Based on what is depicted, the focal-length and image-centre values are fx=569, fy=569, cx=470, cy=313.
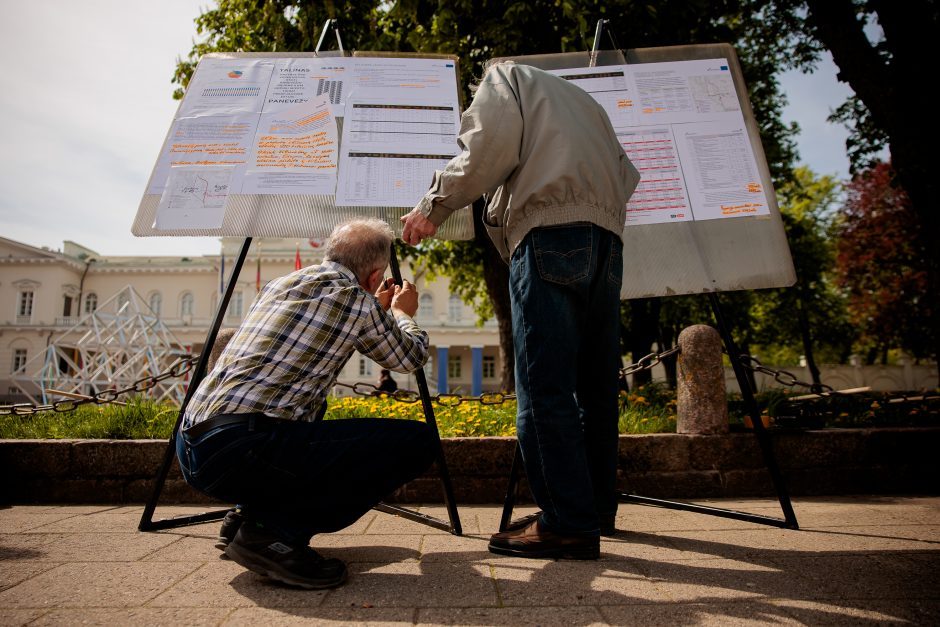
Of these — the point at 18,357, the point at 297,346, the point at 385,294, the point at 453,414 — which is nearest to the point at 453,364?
the point at 18,357

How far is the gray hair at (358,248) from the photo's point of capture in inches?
102

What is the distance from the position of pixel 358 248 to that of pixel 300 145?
1.17 metres

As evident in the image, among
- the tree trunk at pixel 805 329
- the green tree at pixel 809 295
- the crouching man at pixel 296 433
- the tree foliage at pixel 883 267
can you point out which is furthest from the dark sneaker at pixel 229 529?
the tree foliage at pixel 883 267

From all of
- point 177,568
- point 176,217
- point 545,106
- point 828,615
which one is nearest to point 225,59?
point 176,217

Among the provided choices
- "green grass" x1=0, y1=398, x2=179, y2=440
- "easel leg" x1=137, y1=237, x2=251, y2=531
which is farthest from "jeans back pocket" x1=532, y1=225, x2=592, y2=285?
"green grass" x1=0, y1=398, x2=179, y2=440

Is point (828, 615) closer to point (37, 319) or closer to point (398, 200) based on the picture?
point (398, 200)

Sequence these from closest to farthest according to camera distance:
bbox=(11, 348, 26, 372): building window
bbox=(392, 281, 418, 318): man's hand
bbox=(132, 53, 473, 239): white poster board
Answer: bbox=(392, 281, 418, 318): man's hand → bbox=(132, 53, 473, 239): white poster board → bbox=(11, 348, 26, 372): building window

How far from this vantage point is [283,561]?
7.09 ft

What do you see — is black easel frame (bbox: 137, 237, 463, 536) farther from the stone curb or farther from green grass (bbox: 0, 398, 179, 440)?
green grass (bbox: 0, 398, 179, 440)

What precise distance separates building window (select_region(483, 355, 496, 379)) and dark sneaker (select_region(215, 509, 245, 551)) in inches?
1799

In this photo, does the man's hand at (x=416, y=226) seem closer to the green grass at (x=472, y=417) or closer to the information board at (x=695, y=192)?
the information board at (x=695, y=192)

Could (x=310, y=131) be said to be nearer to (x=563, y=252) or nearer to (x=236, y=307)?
(x=563, y=252)

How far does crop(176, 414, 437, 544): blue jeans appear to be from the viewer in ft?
7.13

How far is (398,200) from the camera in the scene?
3.23 metres
